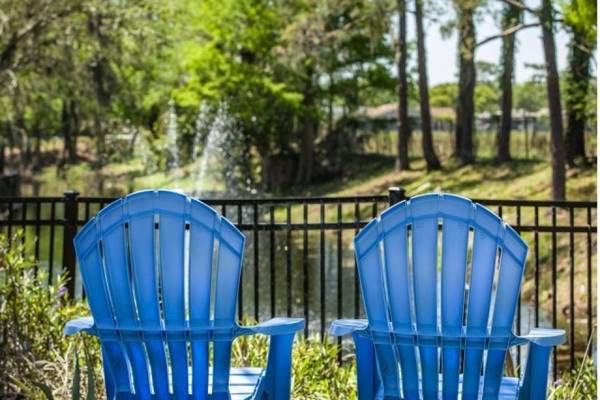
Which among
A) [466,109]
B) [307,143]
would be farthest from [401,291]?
[307,143]

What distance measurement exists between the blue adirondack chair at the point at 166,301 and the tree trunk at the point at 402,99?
76.0ft

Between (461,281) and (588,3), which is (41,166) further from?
(461,281)

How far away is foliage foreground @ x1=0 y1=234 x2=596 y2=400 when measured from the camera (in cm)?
402

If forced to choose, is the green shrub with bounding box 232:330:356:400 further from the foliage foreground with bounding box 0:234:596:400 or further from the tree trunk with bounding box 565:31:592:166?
the tree trunk with bounding box 565:31:592:166

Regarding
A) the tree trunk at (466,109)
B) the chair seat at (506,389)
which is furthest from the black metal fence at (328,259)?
the tree trunk at (466,109)

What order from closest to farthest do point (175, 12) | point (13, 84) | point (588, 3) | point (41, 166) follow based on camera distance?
point (588, 3)
point (13, 84)
point (175, 12)
point (41, 166)

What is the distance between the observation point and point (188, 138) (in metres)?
33.9

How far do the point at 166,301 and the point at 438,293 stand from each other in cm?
82

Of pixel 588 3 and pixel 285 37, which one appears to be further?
pixel 285 37

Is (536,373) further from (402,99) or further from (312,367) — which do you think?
(402,99)

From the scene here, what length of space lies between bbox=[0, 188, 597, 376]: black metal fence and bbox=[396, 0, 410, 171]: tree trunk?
17.4 feet

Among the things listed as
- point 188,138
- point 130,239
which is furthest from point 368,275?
point 188,138

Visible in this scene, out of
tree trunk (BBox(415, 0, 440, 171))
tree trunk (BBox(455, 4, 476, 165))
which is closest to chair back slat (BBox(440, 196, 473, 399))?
tree trunk (BBox(455, 4, 476, 165))

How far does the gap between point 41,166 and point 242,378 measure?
44255 millimetres
